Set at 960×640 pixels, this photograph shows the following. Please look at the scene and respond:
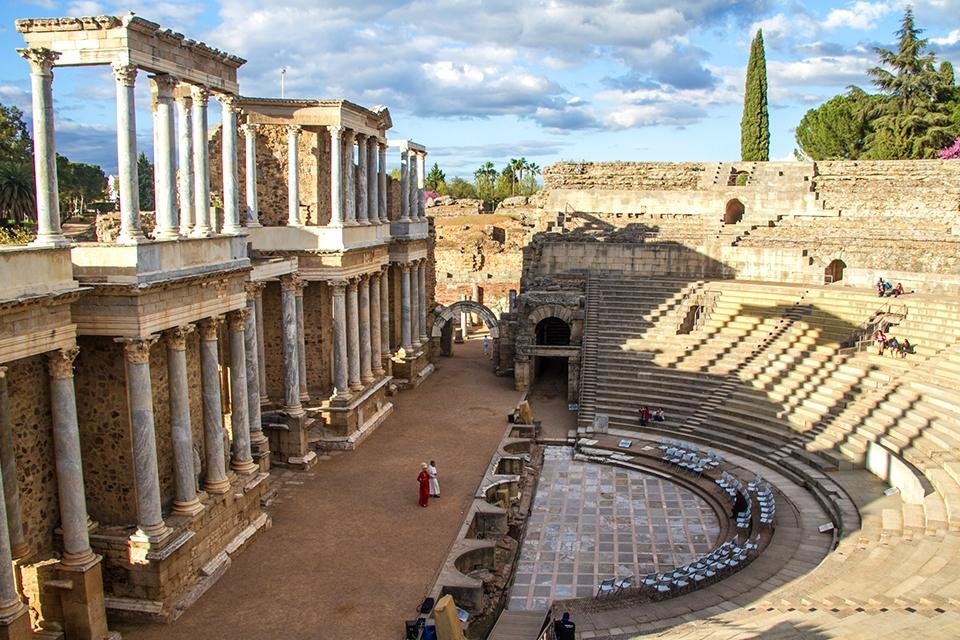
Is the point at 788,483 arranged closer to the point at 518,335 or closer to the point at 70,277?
the point at 518,335

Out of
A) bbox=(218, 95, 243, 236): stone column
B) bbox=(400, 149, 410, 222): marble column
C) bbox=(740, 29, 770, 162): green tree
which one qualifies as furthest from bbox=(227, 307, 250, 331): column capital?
bbox=(740, 29, 770, 162): green tree

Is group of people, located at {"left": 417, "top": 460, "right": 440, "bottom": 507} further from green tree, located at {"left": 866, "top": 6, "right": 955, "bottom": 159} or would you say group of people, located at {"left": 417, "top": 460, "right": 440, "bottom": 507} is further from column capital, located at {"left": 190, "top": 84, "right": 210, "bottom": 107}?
green tree, located at {"left": 866, "top": 6, "right": 955, "bottom": 159}

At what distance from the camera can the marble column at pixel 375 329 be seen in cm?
2759

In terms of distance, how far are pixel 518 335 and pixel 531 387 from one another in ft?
6.61

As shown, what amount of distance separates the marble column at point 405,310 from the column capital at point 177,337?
1643 centimetres

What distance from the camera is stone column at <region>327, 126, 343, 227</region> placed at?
23.4 metres

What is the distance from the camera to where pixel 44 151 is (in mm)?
12453

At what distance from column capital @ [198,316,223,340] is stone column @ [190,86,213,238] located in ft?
5.45

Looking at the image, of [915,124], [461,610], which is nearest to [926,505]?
[461,610]

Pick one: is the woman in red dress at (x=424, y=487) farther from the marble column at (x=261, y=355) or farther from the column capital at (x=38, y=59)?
the column capital at (x=38, y=59)

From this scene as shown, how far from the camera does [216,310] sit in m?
15.8

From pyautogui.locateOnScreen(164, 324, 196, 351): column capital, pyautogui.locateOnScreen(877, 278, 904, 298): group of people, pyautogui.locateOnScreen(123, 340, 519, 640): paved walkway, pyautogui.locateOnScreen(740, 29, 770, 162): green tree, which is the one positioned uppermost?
pyautogui.locateOnScreen(740, 29, 770, 162): green tree

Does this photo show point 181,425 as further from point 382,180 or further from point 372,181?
point 382,180

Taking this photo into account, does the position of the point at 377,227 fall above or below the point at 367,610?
above
